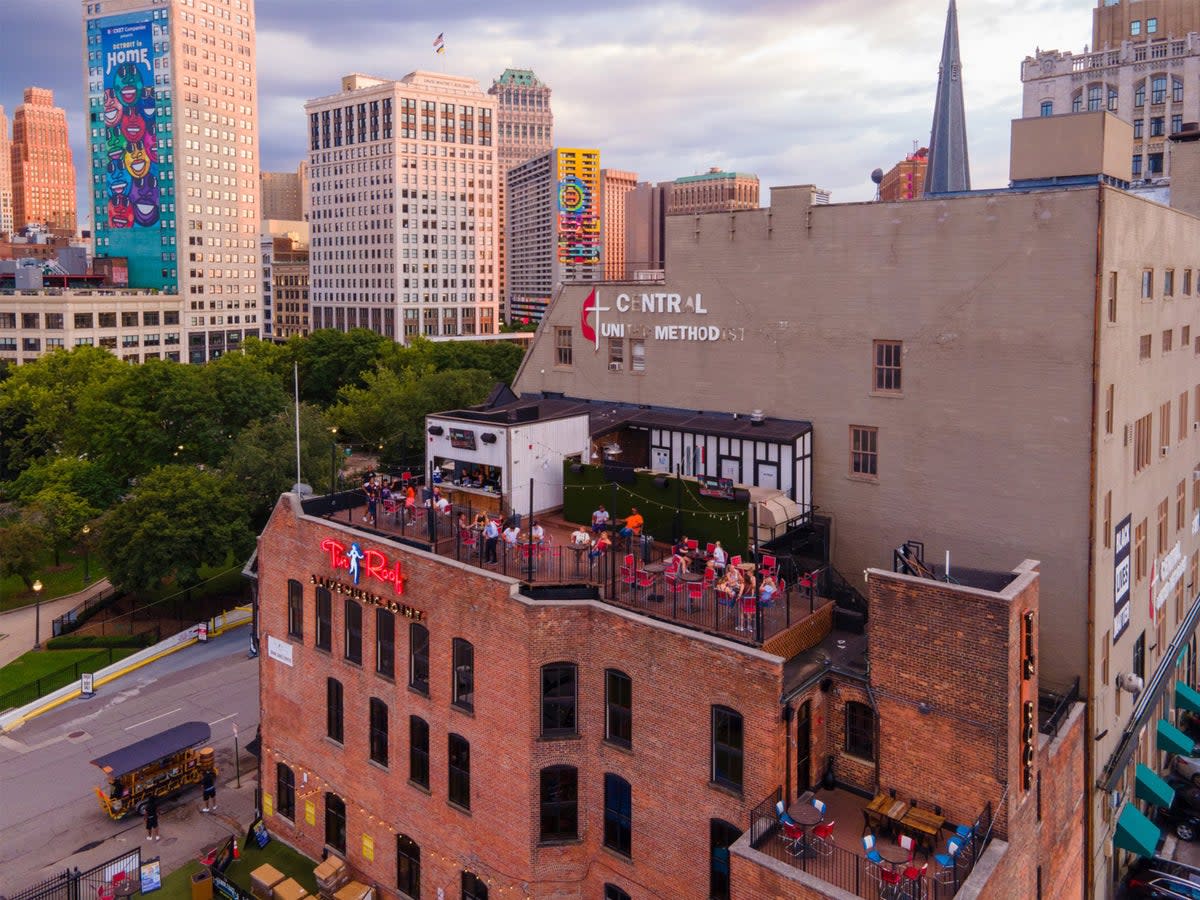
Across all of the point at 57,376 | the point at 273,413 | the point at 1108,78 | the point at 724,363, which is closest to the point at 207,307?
the point at 57,376

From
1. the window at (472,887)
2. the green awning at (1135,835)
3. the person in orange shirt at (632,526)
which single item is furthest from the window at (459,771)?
the green awning at (1135,835)

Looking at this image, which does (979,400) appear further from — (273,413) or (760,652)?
(273,413)

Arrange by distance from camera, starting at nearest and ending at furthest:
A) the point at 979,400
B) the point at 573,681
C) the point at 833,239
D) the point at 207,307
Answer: the point at 573,681 < the point at 979,400 < the point at 833,239 < the point at 207,307

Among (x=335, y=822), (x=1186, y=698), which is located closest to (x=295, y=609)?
(x=335, y=822)

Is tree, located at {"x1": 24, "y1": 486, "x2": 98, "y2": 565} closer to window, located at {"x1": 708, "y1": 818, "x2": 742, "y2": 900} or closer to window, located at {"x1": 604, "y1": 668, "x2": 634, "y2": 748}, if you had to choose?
window, located at {"x1": 604, "y1": 668, "x2": 634, "y2": 748}

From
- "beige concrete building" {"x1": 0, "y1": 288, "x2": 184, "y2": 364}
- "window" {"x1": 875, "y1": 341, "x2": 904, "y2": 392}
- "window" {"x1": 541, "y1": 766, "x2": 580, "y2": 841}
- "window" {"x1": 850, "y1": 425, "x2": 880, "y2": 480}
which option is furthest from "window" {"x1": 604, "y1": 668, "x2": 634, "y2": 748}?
"beige concrete building" {"x1": 0, "y1": 288, "x2": 184, "y2": 364}
